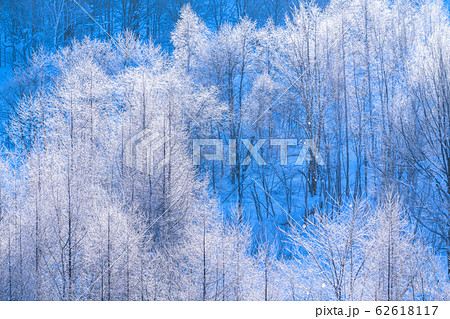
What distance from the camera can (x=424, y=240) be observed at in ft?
45.0

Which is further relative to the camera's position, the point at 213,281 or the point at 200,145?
the point at 200,145

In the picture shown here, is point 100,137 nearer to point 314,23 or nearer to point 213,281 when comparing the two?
point 213,281

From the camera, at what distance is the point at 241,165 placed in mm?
20375

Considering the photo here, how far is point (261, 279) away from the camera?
42.2ft

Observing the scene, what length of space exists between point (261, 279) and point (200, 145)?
8.68m

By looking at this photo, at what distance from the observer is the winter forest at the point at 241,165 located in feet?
42.4

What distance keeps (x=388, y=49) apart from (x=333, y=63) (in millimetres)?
2687

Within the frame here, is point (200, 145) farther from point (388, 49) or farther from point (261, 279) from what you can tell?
point (388, 49)

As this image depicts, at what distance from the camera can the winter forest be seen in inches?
509

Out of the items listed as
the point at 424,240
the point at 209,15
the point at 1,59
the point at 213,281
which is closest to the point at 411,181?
the point at 424,240
